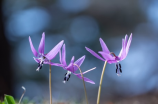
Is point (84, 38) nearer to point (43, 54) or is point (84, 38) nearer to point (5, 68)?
point (5, 68)

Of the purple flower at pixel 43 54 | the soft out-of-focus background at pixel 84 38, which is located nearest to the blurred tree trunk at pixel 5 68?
the soft out-of-focus background at pixel 84 38

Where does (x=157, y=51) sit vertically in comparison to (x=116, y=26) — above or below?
below

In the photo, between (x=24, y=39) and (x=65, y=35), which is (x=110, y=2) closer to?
(x=65, y=35)

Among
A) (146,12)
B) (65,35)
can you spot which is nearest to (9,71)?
(65,35)

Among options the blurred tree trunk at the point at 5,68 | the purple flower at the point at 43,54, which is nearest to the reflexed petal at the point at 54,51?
the purple flower at the point at 43,54

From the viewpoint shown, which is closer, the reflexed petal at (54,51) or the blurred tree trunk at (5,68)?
the reflexed petal at (54,51)

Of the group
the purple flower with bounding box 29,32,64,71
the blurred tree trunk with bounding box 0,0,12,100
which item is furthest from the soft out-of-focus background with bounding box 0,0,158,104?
the purple flower with bounding box 29,32,64,71

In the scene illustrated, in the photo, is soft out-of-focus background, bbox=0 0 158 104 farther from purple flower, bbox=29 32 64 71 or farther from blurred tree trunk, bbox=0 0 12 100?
purple flower, bbox=29 32 64 71

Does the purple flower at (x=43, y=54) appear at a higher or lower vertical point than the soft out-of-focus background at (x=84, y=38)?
lower

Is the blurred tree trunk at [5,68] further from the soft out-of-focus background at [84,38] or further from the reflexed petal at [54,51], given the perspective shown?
the reflexed petal at [54,51]

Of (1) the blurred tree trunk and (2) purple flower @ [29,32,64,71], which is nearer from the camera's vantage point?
(2) purple flower @ [29,32,64,71]

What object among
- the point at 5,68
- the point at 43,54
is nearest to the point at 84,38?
the point at 5,68
